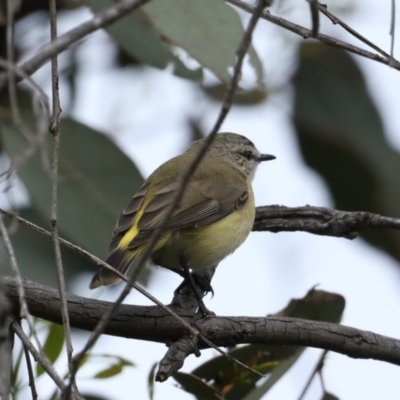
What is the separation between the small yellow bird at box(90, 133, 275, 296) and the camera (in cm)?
359

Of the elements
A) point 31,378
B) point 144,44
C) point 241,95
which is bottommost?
point 31,378

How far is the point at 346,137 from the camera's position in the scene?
4.94 m

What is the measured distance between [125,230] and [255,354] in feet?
2.57

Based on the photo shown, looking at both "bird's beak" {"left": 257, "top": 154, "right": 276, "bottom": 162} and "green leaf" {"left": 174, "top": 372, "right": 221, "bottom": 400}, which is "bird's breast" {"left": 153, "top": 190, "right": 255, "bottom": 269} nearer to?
"green leaf" {"left": 174, "top": 372, "right": 221, "bottom": 400}

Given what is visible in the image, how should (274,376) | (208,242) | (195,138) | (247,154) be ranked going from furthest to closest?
(195,138) → (247,154) → (208,242) → (274,376)

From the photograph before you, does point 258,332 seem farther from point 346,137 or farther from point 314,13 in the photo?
point 346,137

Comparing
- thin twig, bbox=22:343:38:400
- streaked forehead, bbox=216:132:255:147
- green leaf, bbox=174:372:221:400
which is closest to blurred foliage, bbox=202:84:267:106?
streaked forehead, bbox=216:132:255:147

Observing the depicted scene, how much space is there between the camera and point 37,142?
65.5 inches

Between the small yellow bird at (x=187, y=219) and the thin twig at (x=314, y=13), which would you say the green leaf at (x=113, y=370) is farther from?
the thin twig at (x=314, y=13)

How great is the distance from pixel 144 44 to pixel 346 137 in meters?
1.68

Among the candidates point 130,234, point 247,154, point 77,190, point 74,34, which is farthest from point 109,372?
point 247,154

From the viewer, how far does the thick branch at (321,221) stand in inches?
128

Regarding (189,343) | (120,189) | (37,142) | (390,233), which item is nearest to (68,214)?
(120,189)

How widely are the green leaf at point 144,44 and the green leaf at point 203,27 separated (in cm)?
36
